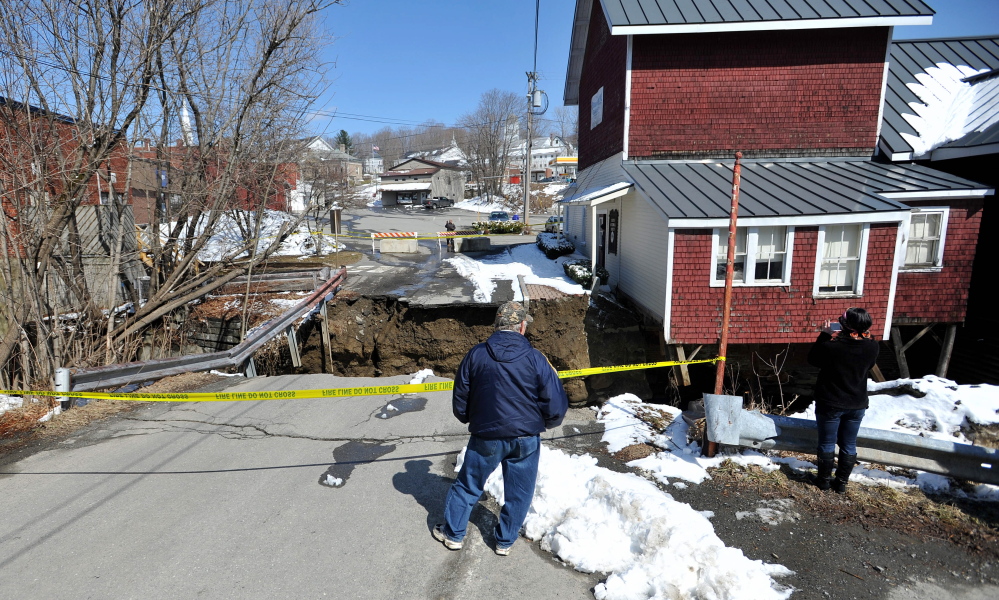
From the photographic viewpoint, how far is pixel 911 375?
1270 centimetres

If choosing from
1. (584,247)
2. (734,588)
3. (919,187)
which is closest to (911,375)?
(919,187)

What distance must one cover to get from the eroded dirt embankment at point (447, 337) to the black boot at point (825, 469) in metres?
8.04

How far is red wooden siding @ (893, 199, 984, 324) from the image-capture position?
417 inches

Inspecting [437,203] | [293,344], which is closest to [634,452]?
[293,344]

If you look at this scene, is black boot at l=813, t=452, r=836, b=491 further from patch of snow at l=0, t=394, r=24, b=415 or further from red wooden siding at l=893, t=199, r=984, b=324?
patch of snow at l=0, t=394, r=24, b=415

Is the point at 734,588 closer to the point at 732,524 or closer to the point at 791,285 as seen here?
the point at 732,524

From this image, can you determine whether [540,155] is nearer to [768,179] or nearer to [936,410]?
[768,179]

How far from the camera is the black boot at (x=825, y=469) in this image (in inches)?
169

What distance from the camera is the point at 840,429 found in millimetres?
4301

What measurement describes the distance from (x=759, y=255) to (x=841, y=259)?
166 cm

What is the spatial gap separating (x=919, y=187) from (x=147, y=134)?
1528 cm

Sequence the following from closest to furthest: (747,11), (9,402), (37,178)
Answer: (9,402)
(37,178)
(747,11)

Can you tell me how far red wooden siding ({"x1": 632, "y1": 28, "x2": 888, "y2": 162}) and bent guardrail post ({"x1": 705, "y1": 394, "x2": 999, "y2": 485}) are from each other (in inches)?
389

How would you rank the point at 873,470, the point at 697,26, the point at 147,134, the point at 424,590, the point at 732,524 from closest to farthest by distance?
the point at 424,590 < the point at 732,524 < the point at 873,470 < the point at 147,134 < the point at 697,26
